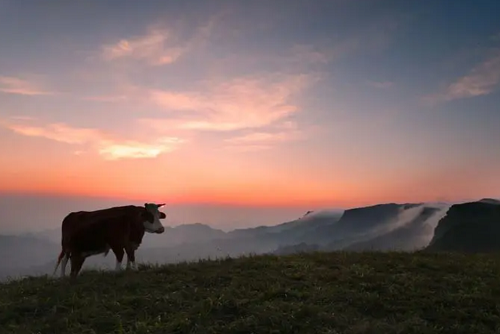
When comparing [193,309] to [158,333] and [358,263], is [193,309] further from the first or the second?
[358,263]

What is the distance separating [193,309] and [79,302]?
326 centimetres

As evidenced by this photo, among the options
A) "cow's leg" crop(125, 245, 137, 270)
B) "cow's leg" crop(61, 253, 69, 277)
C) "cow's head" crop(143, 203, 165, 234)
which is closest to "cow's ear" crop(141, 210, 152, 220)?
"cow's head" crop(143, 203, 165, 234)

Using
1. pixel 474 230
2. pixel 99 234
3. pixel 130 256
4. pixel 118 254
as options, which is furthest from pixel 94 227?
pixel 474 230

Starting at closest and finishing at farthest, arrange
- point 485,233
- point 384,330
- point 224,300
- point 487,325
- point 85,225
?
point 384,330 → point 487,325 → point 224,300 → point 85,225 → point 485,233

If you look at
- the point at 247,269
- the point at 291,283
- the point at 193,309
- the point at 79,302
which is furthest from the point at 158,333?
the point at 247,269

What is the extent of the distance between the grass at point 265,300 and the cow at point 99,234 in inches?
39.7

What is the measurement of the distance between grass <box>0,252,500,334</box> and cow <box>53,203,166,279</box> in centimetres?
101

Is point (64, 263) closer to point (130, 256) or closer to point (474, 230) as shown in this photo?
point (130, 256)

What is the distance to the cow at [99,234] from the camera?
15.9 metres

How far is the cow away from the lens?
15883 mm

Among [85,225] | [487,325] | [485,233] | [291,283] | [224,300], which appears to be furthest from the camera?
[485,233]

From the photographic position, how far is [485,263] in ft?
54.2

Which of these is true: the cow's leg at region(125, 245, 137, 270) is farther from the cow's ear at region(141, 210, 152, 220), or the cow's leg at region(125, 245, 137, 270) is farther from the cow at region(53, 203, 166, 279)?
the cow's ear at region(141, 210, 152, 220)

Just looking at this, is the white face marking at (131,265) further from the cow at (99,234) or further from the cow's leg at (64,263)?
the cow's leg at (64,263)
